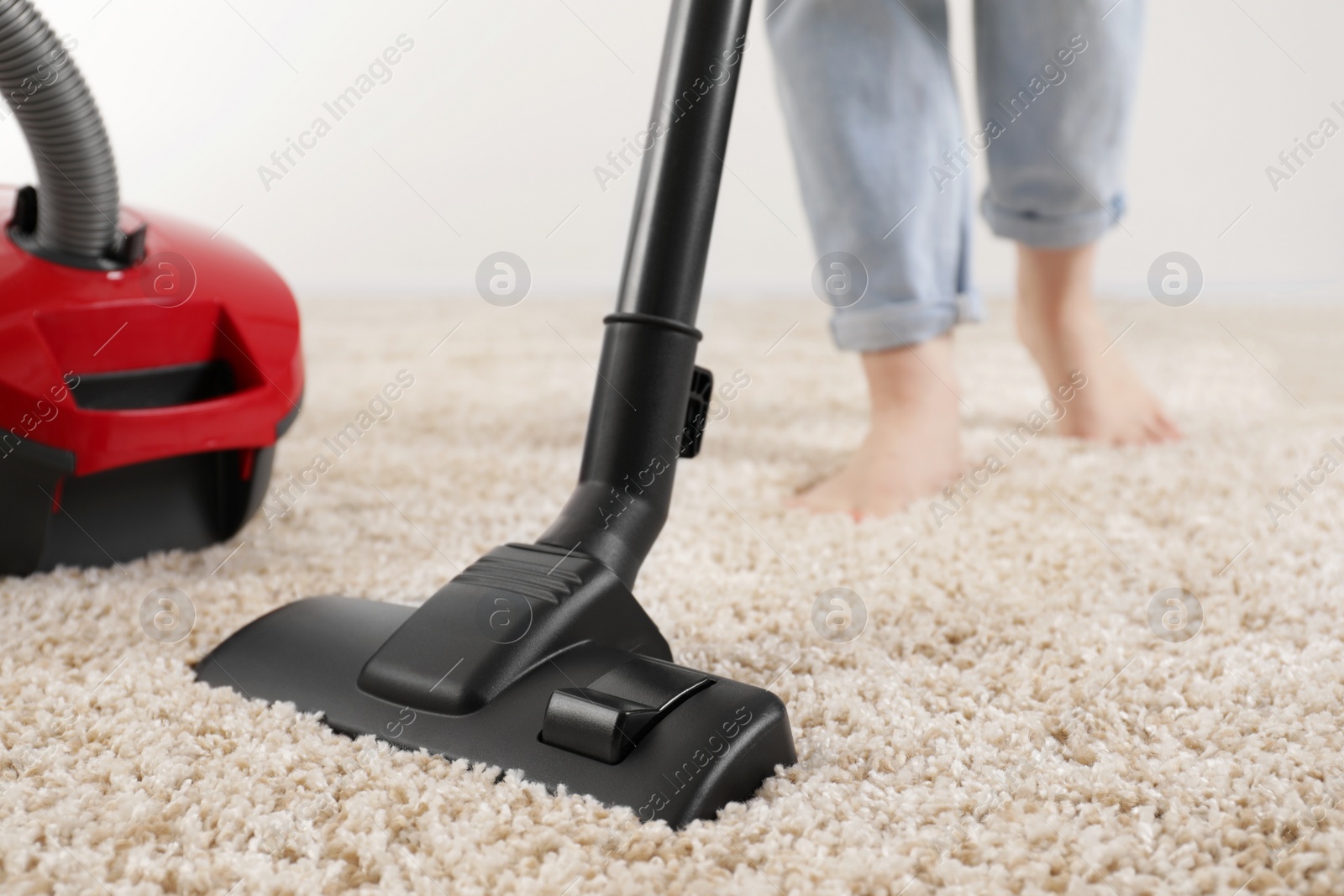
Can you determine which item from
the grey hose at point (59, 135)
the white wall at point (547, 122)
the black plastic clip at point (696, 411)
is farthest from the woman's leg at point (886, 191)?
the white wall at point (547, 122)

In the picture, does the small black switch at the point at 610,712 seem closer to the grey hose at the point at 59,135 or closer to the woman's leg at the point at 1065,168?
the grey hose at the point at 59,135

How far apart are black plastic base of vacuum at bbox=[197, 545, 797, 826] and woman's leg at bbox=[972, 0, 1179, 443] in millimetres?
749

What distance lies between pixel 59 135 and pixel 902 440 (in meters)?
0.72

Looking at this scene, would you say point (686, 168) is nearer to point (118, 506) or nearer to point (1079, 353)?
point (118, 506)

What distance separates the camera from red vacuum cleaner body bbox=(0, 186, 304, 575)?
590 mm

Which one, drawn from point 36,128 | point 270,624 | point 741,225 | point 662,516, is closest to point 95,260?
point 36,128

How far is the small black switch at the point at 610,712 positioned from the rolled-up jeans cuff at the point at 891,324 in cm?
62

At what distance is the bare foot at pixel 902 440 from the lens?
0.91m

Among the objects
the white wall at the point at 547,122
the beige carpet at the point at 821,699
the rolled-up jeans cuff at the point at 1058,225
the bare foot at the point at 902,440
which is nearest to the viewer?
the beige carpet at the point at 821,699

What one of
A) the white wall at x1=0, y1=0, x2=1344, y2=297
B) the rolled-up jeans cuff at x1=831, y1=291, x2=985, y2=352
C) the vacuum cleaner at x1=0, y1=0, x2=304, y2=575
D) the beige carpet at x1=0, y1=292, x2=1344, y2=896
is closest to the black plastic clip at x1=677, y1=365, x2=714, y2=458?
the beige carpet at x1=0, y1=292, x2=1344, y2=896

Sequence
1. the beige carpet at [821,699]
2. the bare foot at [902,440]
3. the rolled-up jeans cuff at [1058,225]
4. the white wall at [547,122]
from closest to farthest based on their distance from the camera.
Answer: the beige carpet at [821,699]
the bare foot at [902,440]
the rolled-up jeans cuff at [1058,225]
the white wall at [547,122]

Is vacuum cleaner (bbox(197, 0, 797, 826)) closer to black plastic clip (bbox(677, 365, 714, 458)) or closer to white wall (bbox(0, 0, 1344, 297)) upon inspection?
black plastic clip (bbox(677, 365, 714, 458))

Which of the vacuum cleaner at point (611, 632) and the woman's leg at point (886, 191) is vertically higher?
the woman's leg at point (886, 191)

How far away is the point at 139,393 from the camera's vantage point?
2.11ft
